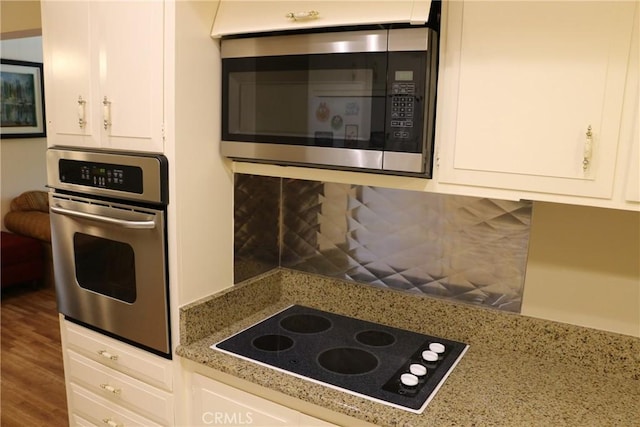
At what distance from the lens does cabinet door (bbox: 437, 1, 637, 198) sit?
4.05ft

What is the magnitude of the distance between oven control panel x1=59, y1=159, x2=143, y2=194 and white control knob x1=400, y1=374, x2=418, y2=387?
1.02 metres

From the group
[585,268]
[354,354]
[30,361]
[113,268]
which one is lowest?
[30,361]

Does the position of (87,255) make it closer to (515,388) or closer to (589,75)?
(515,388)

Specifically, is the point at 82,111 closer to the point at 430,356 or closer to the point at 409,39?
the point at 409,39

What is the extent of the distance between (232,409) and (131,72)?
3.76 feet

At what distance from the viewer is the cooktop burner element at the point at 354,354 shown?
58.0 inches

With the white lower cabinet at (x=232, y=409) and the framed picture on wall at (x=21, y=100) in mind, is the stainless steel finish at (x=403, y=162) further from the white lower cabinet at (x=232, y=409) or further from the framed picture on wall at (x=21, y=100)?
the framed picture on wall at (x=21, y=100)

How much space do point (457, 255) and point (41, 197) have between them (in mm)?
4524

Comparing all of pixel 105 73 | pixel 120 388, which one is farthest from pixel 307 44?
pixel 120 388

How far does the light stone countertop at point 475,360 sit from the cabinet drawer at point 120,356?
157 mm

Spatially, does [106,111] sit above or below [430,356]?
above

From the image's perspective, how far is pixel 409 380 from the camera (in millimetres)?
1481

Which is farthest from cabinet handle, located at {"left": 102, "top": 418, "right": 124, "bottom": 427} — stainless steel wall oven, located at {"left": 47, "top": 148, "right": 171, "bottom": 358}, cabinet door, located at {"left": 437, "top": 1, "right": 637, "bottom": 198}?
cabinet door, located at {"left": 437, "top": 1, "right": 637, "bottom": 198}

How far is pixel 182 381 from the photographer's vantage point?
1749 millimetres
